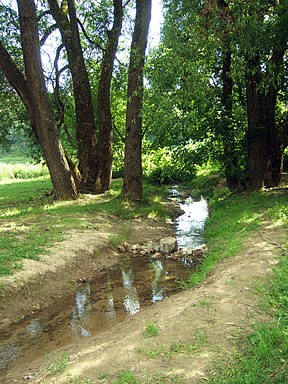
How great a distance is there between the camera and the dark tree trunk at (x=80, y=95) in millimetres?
15327

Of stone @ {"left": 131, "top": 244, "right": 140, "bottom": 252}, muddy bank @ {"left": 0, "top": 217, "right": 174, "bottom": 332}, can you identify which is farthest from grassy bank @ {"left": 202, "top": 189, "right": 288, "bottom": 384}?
muddy bank @ {"left": 0, "top": 217, "right": 174, "bottom": 332}

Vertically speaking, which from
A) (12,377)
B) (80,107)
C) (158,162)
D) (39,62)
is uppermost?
(39,62)

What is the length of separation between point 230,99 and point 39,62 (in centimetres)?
650

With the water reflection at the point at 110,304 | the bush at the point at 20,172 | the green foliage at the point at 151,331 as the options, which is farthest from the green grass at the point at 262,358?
the bush at the point at 20,172

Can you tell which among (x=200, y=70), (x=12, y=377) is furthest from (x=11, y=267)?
(x=200, y=70)

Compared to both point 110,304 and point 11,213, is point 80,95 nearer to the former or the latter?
point 11,213

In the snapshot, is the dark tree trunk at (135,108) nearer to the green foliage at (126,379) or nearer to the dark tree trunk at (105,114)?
the dark tree trunk at (105,114)

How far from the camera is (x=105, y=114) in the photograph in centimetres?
1672

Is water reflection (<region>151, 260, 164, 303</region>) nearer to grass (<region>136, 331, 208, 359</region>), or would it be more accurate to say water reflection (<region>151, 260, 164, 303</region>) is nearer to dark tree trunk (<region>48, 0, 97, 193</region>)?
grass (<region>136, 331, 208, 359</region>)

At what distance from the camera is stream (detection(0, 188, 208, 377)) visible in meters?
6.16

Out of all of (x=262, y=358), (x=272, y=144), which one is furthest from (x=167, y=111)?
(x=262, y=358)

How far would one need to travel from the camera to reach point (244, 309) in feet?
18.0

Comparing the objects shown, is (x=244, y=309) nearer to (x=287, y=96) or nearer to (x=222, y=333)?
(x=222, y=333)

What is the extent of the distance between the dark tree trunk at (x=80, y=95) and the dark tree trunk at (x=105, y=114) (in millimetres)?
283
